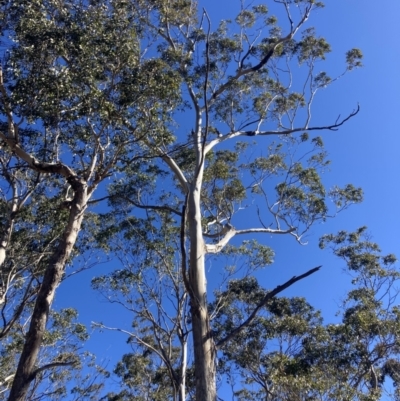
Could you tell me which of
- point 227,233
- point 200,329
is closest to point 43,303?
point 200,329

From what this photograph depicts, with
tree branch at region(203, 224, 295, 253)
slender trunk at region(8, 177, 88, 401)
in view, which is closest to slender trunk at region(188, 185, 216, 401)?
tree branch at region(203, 224, 295, 253)

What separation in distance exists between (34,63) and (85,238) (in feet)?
16.5

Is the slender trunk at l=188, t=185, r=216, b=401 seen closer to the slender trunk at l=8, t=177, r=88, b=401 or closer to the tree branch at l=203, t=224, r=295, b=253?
the tree branch at l=203, t=224, r=295, b=253

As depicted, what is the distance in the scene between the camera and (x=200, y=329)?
4.70 m

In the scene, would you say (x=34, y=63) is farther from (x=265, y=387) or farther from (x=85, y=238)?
(x=265, y=387)

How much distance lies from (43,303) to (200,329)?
1772 mm

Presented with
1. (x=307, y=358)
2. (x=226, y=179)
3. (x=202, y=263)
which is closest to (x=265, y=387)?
(x=307, y=358)

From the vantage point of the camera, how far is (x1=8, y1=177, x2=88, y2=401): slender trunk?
4388 mm

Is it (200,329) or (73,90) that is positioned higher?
(73,90)

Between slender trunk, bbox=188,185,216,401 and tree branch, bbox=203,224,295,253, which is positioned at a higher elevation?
tree branch, bbox=203,224,295,253

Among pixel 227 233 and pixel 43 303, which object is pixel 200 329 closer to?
pixel 43 303

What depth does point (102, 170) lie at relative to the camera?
24.5 ft

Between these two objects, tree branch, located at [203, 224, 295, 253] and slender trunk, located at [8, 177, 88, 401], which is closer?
slender trunk, located at [8, 177, 88, 401]

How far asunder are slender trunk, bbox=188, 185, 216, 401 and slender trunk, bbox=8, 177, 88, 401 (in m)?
1.56
